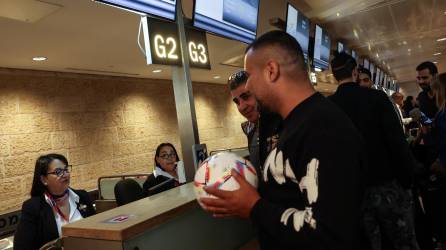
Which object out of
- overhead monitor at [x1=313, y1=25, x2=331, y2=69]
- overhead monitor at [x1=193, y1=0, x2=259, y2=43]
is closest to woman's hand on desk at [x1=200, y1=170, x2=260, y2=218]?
overhead monitor at [x1=193, y1=0, x2=259, y2=43]

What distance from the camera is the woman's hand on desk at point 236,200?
43.9 inches

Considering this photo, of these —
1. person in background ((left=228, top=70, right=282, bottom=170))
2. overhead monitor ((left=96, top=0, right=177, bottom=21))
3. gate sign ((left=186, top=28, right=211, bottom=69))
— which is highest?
overhead monitor ((left=96, top=0, right=177, bottom=21))

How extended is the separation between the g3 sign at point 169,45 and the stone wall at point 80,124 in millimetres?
4469

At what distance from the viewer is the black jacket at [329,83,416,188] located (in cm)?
230

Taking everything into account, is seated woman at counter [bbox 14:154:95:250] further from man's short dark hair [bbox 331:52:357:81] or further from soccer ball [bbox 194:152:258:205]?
man's short dark hair [bbox 331:52:357:81]

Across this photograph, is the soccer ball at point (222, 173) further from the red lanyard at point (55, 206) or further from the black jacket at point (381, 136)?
the red lanyard at point (55, 206)

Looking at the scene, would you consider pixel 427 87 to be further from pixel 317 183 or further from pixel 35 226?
pixel 35 226

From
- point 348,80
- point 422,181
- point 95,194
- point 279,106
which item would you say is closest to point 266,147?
point 279,106

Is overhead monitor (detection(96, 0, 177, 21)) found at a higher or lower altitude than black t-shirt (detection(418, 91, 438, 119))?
higher

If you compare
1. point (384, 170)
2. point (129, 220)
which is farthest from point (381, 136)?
point (129, 220)

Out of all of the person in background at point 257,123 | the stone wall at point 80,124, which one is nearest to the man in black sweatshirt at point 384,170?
the person in background at point 257,123

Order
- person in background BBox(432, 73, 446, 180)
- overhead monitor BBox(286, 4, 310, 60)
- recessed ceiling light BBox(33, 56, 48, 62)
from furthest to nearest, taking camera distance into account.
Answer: recessed ceiling light BBox(33, 56, 48, 62) < overhead monitor BBox(286, 4, 310, 60) < person in background BBox(432, 73, 446, 180)

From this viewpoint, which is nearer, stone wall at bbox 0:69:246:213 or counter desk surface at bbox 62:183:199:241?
counter desk surface at bbox 62:183:199:241

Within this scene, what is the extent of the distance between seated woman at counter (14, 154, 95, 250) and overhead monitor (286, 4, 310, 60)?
3125 millimetres
